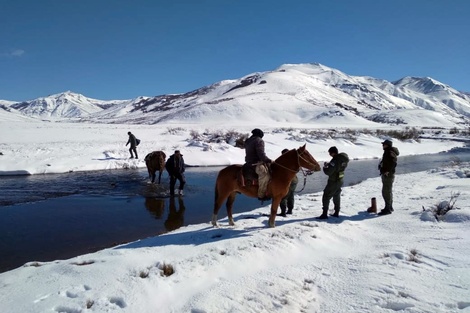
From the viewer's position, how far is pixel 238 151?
1054 inches

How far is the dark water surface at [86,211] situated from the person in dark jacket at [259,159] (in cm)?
313

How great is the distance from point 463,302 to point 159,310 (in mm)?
3887

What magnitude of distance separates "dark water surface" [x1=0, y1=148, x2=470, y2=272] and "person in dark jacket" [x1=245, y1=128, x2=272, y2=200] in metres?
3.13

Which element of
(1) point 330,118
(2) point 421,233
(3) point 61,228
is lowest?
(3) point 61,228

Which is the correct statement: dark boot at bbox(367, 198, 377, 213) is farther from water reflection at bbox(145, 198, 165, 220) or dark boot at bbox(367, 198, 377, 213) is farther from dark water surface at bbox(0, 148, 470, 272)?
water reflection at bbox(145, 198, 165, 220)

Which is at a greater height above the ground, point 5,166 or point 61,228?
point 5,166

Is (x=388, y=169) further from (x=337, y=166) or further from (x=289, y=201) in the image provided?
(x=289, y=201)

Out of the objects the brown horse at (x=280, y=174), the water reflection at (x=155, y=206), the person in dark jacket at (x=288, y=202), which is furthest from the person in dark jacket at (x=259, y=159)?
the water reflection at (x=155, y=206)

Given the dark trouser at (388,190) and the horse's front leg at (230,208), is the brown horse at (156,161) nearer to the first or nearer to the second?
the horse's front leg at (230,208)

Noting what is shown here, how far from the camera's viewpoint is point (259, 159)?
7.53 metres

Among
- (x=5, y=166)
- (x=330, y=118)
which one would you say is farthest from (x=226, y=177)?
(x=330, y=118)

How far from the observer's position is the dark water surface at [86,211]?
786 cm

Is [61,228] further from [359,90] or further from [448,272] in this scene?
[359,90]

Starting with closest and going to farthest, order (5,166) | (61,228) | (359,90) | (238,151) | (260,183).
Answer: (260,183) < (61,228) < (5,166) < (238,151) < (359,90)
